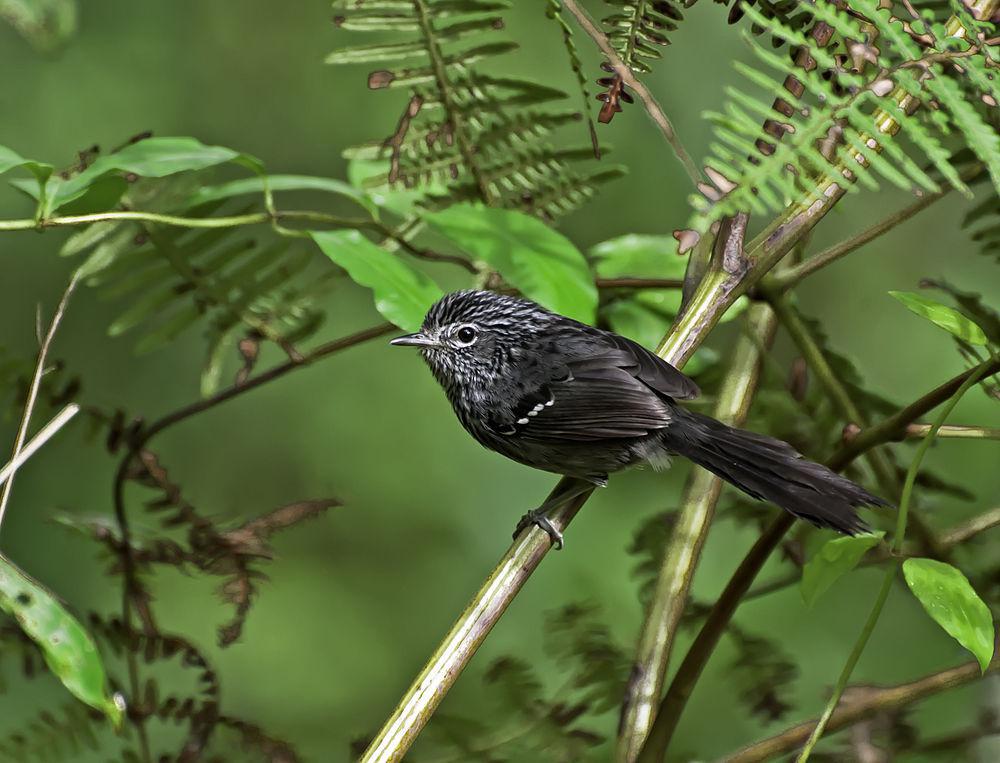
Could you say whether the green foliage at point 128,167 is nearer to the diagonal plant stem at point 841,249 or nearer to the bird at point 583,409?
the bird at point 583,409

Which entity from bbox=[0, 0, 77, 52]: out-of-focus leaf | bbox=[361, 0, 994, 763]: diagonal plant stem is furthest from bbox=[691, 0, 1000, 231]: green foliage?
bbox=[0, 0, 77, 52]: out-of-focus leaf

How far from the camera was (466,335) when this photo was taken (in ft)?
10.5

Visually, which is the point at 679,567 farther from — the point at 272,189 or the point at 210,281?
the point at 210,281

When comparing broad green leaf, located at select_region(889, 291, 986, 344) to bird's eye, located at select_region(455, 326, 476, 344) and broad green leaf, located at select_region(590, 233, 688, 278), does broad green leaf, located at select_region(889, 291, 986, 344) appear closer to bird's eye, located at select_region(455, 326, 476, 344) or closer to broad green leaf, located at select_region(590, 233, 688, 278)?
broad green leaf, located at select_region(590, 233, 688, 278)

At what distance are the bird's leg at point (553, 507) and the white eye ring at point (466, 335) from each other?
2.30 feet

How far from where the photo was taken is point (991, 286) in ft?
14.8

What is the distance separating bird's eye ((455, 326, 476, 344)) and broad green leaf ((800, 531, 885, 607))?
1.68 m

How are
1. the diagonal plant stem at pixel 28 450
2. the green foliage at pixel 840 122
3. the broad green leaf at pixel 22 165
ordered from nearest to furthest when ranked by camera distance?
1. the green foliage at pixel 840 122
2. the diagonal plant stem at pixel 28 450
3. the broad green leaf at pixel 22 165

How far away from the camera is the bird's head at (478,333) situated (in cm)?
312

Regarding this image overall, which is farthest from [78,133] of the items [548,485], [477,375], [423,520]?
[477,375]

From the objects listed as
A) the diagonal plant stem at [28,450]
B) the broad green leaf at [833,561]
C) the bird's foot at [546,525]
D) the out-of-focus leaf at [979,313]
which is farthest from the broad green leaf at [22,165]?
the out-of-focus leaf at [979,313]

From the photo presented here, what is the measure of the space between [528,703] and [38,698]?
8.65 ft

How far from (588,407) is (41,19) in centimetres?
150

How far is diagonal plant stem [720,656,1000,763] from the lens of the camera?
2.01 m
